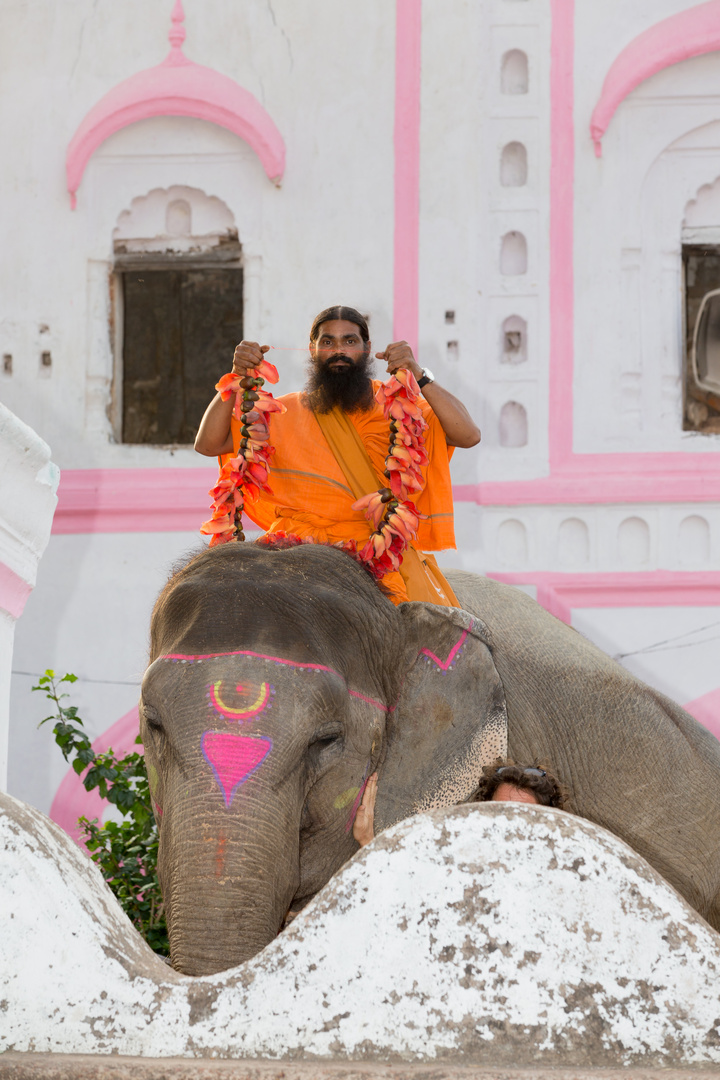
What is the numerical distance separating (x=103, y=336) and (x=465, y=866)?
545 cm

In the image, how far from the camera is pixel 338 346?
128 inches

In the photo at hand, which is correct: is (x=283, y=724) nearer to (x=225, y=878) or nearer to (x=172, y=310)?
(x=225, y=878)

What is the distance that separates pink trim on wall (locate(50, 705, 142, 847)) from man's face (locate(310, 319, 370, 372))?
3.21m

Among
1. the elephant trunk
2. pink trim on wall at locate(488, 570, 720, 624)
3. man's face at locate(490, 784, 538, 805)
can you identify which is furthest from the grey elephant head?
pink trim on wall at locate(488, 570, 720, 624)

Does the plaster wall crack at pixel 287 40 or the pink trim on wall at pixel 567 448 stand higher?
the plaster wall crack at pixel 287 40

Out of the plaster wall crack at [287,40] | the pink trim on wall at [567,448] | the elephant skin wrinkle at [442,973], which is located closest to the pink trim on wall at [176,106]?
the plaster wall crack at [287,40]

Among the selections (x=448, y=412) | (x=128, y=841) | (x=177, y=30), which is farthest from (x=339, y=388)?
(x=177, y=30)

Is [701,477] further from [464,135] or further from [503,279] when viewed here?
[464,135]

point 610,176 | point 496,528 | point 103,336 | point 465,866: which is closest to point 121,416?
point 103,336

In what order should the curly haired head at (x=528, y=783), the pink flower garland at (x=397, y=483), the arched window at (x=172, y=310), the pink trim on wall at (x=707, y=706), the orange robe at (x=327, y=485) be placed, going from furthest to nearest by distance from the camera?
1. the arched window at (x=172, y=310)
2. the pink trim on wall at (x=707, y=706)
3. the orange robe at (x=327, y=485)
4. the pink flower garland at (x=397, y=483)
5. the curly haired head at (x=528, y=783)

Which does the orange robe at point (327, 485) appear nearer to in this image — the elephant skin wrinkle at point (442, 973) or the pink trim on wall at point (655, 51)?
the elephant skin wrinkle at point (442, 973)

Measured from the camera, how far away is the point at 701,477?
608cm

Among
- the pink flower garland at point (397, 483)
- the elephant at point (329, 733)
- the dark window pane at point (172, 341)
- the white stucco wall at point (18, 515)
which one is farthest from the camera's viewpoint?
the dark window pane at point (172, 341)

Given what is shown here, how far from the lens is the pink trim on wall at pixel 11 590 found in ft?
10.4
